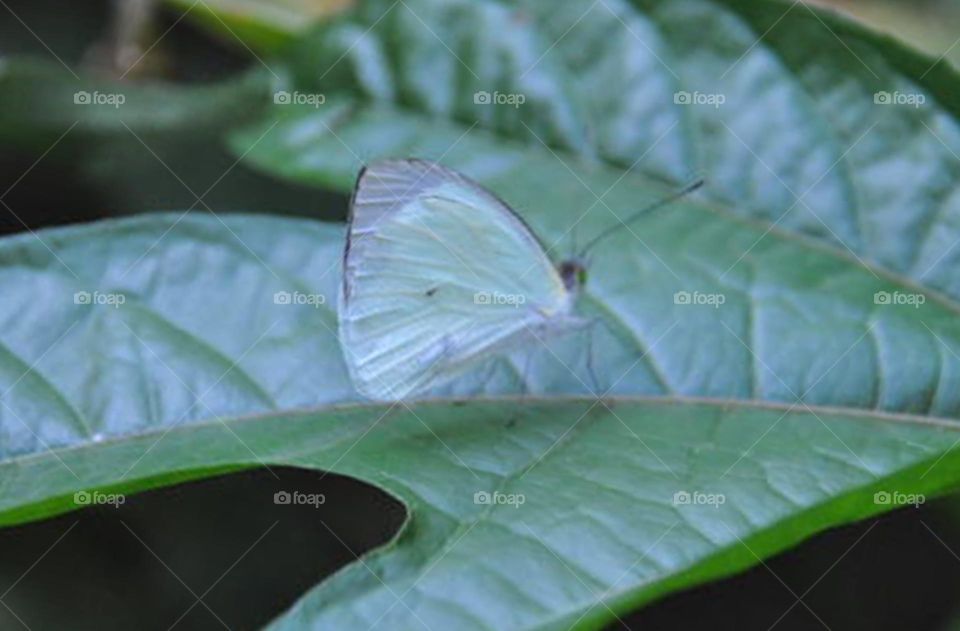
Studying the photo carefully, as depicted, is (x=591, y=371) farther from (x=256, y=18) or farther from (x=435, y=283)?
(x=256, y=18)

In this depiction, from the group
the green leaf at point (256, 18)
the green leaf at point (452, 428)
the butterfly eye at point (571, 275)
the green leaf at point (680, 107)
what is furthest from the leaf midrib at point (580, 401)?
the green leaf at point (256, 18)

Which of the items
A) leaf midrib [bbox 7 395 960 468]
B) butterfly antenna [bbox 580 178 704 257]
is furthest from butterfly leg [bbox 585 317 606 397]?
butterfly antenna [bbox 580 178 704 257]

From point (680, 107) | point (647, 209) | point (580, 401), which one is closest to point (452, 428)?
point (580, 401)

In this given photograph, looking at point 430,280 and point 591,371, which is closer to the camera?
point 591,371

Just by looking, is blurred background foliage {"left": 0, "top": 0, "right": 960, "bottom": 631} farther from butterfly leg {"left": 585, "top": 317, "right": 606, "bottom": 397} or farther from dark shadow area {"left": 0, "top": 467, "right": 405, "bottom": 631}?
butterfly leg {"left": 585, "top": 317, "right": 606, "bottom": 397}

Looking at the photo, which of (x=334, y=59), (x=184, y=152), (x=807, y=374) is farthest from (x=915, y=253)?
(x=184, y=152)

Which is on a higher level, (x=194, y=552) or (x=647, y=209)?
(x=647, y=209)

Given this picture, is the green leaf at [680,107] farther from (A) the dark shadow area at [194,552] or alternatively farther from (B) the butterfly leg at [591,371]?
(A) the dark shadow area at [194,552]
